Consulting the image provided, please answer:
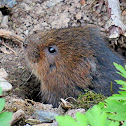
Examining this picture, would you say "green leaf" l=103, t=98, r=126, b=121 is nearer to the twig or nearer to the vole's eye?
the twig

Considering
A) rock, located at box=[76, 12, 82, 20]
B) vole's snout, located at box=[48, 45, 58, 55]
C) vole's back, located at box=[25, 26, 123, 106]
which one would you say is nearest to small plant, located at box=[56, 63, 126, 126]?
vole's back, located at box=[25, 26, 123, 106]

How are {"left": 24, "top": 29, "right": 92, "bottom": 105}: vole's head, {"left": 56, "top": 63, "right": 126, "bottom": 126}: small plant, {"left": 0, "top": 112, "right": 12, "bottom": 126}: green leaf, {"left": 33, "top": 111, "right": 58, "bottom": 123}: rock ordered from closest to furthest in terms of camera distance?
{"left": 56, "top": 63, "right": 126, "bottom": 126}: small plant
{"left": 0, "top": 112, "right": 12, "bottom": 126}: green leaf
{"left": 33, "top": 111, "right": 58, "bottom": 123}: rock
{"left": 24, "top": 29, "right": 92, "bottom": 105}: vole's head

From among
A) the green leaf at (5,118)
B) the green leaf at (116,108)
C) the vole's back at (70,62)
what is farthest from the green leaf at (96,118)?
the vole's back at (70,62)

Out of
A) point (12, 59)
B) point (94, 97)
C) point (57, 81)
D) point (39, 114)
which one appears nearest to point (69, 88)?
point (57, 81)

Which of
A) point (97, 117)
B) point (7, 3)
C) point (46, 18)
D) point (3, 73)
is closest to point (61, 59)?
point (3, 73)

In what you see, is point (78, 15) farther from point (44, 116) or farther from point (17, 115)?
point (17, 115)

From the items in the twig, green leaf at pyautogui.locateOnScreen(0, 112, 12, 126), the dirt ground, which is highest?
the dirt ground

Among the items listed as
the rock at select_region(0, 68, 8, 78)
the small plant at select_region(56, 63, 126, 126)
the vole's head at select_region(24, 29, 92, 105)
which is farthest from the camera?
the rock at select_region(0, 68, 8, 78)
